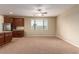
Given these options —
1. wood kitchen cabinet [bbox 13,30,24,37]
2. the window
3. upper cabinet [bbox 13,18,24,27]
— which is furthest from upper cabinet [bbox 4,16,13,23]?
the window

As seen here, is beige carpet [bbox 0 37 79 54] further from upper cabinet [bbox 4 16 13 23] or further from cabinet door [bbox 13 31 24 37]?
cabinet door [bbox 13 31 24 37]

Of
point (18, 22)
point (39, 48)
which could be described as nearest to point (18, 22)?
point (18, 22)

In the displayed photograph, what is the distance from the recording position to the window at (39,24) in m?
12.9

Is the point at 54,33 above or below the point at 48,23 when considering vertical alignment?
below

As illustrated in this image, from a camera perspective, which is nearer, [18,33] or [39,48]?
[39,48]

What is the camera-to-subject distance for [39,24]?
514 inches

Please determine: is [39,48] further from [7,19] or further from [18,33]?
[18,33]

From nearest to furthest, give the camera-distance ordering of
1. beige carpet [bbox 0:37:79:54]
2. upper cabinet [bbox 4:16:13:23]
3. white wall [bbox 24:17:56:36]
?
beige carpet [bbox 0:37:79:54]
upper cabinet [bbox 4:16:13:23]
white wall [bbox 24:17:56:36]

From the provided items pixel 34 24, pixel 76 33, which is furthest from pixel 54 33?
pixel 76 33

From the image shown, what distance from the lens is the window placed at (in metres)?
12.9
